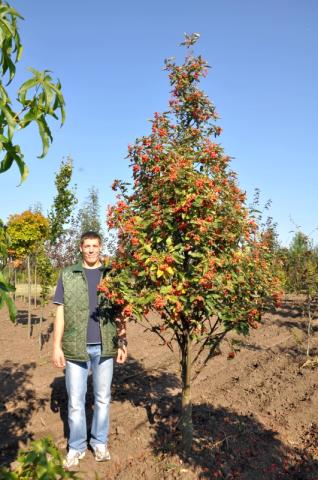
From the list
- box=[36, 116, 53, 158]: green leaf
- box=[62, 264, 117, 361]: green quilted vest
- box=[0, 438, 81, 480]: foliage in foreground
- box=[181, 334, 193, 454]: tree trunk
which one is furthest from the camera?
box=[181, 334, 193, 454]: tree trunk

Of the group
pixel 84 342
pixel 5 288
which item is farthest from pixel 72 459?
pixel 5 288

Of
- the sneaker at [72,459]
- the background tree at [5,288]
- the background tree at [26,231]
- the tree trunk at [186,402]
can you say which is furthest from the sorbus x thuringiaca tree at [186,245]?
the background tree at [26,231]

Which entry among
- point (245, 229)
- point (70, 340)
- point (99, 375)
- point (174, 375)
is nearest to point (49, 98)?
point (245, 229)

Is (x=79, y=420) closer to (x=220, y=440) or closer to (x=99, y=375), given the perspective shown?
(x=99, y=375)

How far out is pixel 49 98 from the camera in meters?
1.62

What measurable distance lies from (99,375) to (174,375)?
2.71 metres

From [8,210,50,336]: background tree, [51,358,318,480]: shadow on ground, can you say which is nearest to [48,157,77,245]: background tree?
[8,210,50,336]: background tree

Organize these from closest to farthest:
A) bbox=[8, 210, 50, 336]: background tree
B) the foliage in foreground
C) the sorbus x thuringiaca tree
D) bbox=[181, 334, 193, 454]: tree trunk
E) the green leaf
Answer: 1. the foliage in foreground
2. the green leaf
3. the sorbus x thuringiaca tree
4. bbox=[181, 334, 193, 454]: tree trunk
5. bbox=[8, 210, 50, 336]: background tree

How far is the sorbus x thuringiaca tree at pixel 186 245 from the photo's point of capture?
134 inches

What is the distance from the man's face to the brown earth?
1920 millimetres

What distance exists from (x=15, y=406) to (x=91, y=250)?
2663 millimetres

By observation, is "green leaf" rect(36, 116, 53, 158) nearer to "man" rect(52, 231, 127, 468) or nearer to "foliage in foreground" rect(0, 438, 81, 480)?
"foliage in foreground" rect(0, 438, 81, 480)

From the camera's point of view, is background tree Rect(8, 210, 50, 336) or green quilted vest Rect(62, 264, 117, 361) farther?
background tree Rect(8, 210, 50, 336)

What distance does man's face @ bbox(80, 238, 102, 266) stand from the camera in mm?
3904
